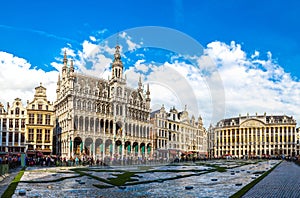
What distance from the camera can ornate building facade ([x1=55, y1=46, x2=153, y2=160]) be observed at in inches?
Answer: 2729

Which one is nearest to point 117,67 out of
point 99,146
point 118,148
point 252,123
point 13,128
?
point 118,148

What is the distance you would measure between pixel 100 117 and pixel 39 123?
40.7ft

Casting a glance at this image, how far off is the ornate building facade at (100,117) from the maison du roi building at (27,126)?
12.5 feet

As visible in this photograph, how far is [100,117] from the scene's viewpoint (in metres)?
74.0

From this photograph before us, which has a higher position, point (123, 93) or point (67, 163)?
point (123, 93)

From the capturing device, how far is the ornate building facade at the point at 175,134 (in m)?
93.9

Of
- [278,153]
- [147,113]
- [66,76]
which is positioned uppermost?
[66,76]

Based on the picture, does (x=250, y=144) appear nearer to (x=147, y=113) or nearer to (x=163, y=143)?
(x=163, y=143)

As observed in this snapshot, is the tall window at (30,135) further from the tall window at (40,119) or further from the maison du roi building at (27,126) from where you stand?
the tall window at (40,119)

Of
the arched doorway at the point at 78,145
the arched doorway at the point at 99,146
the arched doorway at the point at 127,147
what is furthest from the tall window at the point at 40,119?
Answer: the arched doorway at the point at 127,147

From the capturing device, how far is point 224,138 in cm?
15038

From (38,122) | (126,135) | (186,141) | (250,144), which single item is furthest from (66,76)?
(250,144)

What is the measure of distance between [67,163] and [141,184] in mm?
28990

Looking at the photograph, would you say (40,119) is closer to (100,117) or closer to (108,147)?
(100,117)
